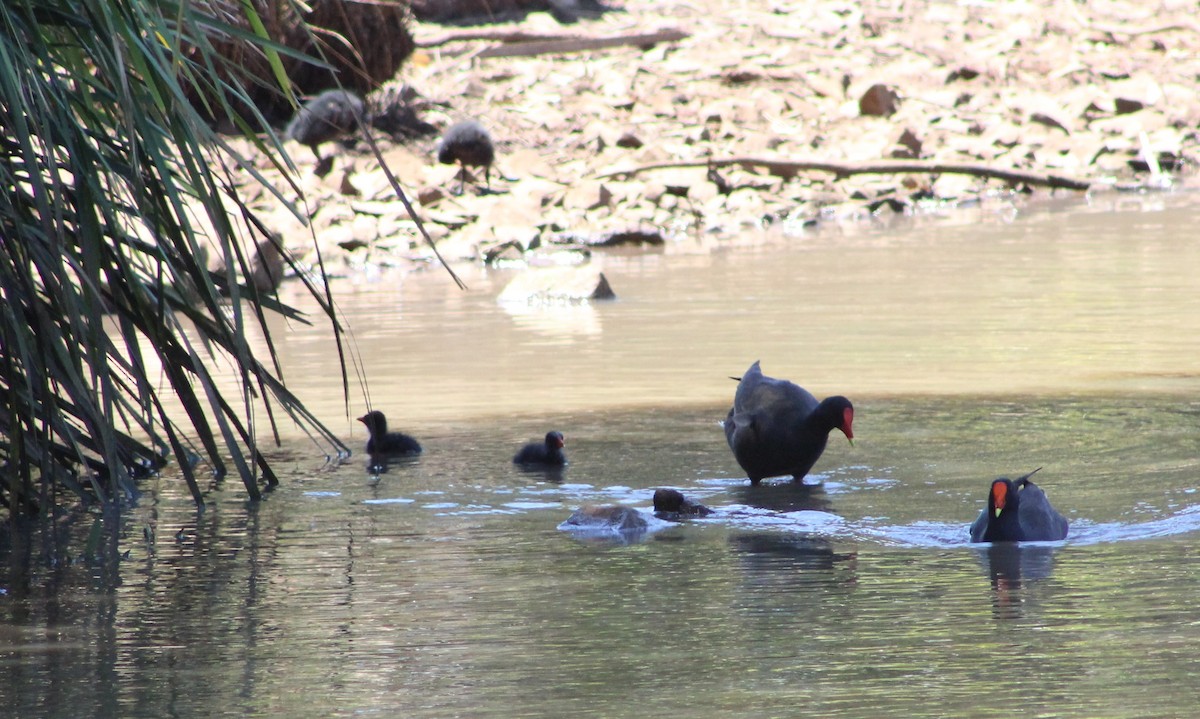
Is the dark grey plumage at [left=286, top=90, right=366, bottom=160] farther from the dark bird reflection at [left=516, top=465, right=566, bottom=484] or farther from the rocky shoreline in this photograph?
the dark bird reflection at [left=516, top=465, right=566, bottom=484]

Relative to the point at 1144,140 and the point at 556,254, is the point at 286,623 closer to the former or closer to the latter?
the point at 556,254

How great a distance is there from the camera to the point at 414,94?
22.6m

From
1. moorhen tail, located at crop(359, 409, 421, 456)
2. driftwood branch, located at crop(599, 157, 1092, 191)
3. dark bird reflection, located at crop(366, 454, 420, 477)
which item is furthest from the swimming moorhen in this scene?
driftwood branch, located at crop(599, 157, 1092, 191)

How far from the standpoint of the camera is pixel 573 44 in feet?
83.9

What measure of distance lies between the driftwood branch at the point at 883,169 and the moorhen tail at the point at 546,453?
44.2 ft

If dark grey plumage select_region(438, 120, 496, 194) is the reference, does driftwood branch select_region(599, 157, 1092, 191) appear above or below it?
below

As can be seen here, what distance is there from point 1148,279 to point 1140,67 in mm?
A: 13969

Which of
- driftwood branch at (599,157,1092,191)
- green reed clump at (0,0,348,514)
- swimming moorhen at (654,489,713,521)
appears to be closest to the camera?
green reed clump at (0,0,348,514)

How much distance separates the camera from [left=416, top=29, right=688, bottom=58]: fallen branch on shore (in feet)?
83.1

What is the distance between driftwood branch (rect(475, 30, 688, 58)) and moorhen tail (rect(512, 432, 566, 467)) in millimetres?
18434

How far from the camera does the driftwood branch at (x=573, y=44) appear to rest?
25281 mm

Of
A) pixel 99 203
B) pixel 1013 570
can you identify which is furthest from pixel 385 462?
pixel 1013 570

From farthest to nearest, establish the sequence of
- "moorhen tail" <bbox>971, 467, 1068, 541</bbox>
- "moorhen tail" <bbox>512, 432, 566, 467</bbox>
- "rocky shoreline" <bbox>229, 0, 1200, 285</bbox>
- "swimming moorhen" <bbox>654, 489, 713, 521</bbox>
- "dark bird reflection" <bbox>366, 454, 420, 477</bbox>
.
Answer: "rocky shoreline" <bbox>229, 0, 1200, 285</bbox>, "dark bird reflection" <bbox>366, 454, 420, 477</bbox>, "moorhen tail" <bbox>512, 432, 566, 467</bbox>, "swimming moorhen" <bbox>654, 489, 713, 521</bbox>, "moorhen tail" <bbox>971, 467, 1068, 541</bbox>

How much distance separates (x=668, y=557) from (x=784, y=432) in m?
1.52
